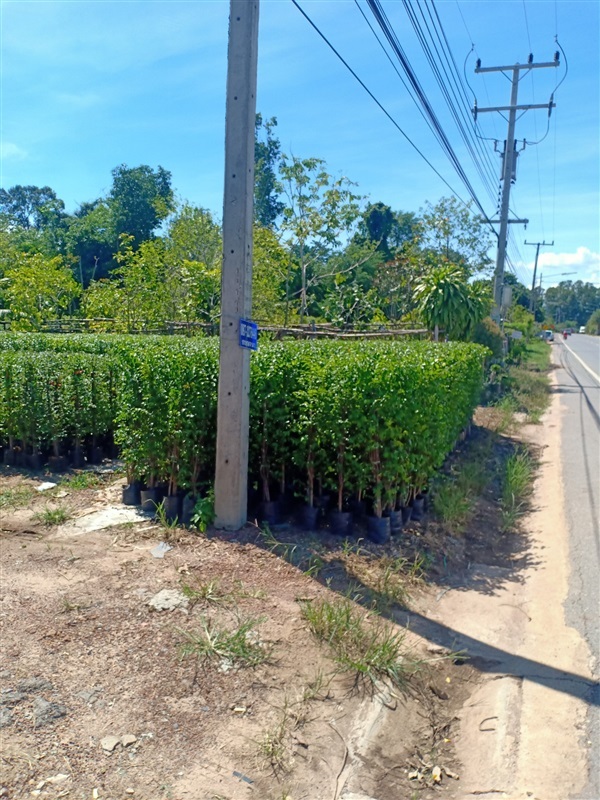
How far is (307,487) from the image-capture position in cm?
544

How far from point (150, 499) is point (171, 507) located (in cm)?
26

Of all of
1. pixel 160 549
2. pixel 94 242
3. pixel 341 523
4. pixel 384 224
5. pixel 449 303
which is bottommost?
pixel 160 549

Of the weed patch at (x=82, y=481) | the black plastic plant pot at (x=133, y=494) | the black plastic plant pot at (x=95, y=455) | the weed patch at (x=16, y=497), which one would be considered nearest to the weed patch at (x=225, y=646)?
the black plastic plant pot at (x=133, y=494)

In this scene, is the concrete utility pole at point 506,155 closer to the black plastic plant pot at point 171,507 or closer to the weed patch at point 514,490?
the weed patch at point 514,490

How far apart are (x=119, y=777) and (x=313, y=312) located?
2820 cm

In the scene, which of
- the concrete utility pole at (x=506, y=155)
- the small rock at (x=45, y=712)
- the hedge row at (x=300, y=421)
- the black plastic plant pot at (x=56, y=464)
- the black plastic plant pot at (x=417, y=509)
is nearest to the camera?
the small rock at (x=45, y=712)

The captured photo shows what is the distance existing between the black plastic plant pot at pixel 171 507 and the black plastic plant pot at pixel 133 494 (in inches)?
18.5

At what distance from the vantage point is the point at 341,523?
5.32 metres

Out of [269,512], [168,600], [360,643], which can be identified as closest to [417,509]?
[269,512]

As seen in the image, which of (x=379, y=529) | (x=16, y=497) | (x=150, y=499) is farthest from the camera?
(x=16, y=497)

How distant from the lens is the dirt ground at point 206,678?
2.71 m

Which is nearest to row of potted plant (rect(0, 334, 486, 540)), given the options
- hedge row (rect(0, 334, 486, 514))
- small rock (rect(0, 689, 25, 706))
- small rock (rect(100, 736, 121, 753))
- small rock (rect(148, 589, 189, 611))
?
hedge row (rect(0, 334, 486, 514))

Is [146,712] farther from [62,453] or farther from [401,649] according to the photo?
[62,453]

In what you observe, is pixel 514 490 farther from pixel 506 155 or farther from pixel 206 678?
pixel 506 155
